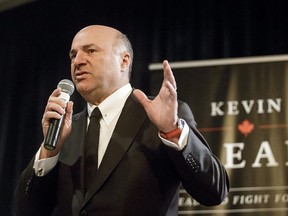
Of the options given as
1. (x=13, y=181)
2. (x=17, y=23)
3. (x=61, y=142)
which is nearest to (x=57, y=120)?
(x=61, y=142)

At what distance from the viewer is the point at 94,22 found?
4.04 metres

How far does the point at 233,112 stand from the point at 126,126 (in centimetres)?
147

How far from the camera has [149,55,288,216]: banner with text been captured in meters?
2.94

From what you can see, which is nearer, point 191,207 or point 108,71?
point 108,71

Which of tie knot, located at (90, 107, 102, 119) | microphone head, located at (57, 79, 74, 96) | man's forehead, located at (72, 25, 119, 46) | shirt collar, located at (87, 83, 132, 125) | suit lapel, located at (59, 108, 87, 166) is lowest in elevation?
suit lapel, located at (59, 108, 87, 166)

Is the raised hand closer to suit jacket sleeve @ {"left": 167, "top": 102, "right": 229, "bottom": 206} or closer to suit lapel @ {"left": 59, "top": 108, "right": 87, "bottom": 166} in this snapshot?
suit jacket sleeve @ {"left": 167, "top": 102, "right": 229, "bottom": 206}

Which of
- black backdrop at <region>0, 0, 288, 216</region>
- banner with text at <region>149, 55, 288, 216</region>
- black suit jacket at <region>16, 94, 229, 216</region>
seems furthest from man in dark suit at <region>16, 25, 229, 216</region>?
black backdrop at <region>0, 0, 288, 216</region>

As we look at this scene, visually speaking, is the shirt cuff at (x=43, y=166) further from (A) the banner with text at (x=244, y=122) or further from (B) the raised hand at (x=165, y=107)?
(A) the banner with text at (x=244, y=122)

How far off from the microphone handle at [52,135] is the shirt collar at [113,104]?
0.61 ft

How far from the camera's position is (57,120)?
66.2 inches

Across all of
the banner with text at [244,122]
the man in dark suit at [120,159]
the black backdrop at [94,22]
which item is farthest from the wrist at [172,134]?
the black backdrop at [94,22]

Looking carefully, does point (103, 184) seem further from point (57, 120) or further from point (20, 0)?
point (20, 0)

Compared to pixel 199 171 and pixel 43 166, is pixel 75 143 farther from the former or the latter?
pixel 199 171

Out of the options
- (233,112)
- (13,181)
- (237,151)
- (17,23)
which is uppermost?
(17,23)
